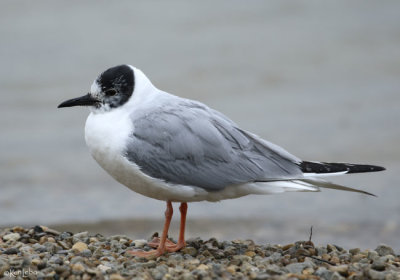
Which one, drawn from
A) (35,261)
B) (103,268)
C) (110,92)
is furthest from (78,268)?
(110,92)

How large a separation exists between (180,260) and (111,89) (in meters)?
1.32

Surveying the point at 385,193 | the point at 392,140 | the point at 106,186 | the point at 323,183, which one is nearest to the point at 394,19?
the point at 392,140

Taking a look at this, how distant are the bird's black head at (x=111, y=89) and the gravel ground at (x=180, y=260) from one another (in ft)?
3.40

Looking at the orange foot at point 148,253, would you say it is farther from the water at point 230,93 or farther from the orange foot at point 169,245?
the water at point 230,93

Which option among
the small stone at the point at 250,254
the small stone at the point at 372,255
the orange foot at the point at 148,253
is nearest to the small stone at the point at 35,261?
the orange foot at the point at 148,253

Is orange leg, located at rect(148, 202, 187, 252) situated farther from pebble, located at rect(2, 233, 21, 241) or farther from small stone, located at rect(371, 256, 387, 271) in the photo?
small stone, located at rect(371, 256, 387, 271)

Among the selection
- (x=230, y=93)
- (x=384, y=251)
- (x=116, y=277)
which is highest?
(x=230, y=93)

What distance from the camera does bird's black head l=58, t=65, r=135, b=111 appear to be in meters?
5.06

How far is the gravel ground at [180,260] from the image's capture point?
432cm

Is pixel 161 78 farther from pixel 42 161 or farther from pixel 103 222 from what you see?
pixel 103 222

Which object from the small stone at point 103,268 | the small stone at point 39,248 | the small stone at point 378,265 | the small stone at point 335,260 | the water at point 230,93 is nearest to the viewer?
the small stone at point 103,268

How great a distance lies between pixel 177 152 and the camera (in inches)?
191

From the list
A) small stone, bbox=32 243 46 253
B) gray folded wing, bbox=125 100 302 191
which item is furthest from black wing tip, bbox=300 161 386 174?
small stone, bbox=32 243 46 253

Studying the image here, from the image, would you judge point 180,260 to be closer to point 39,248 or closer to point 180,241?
point 180,241
